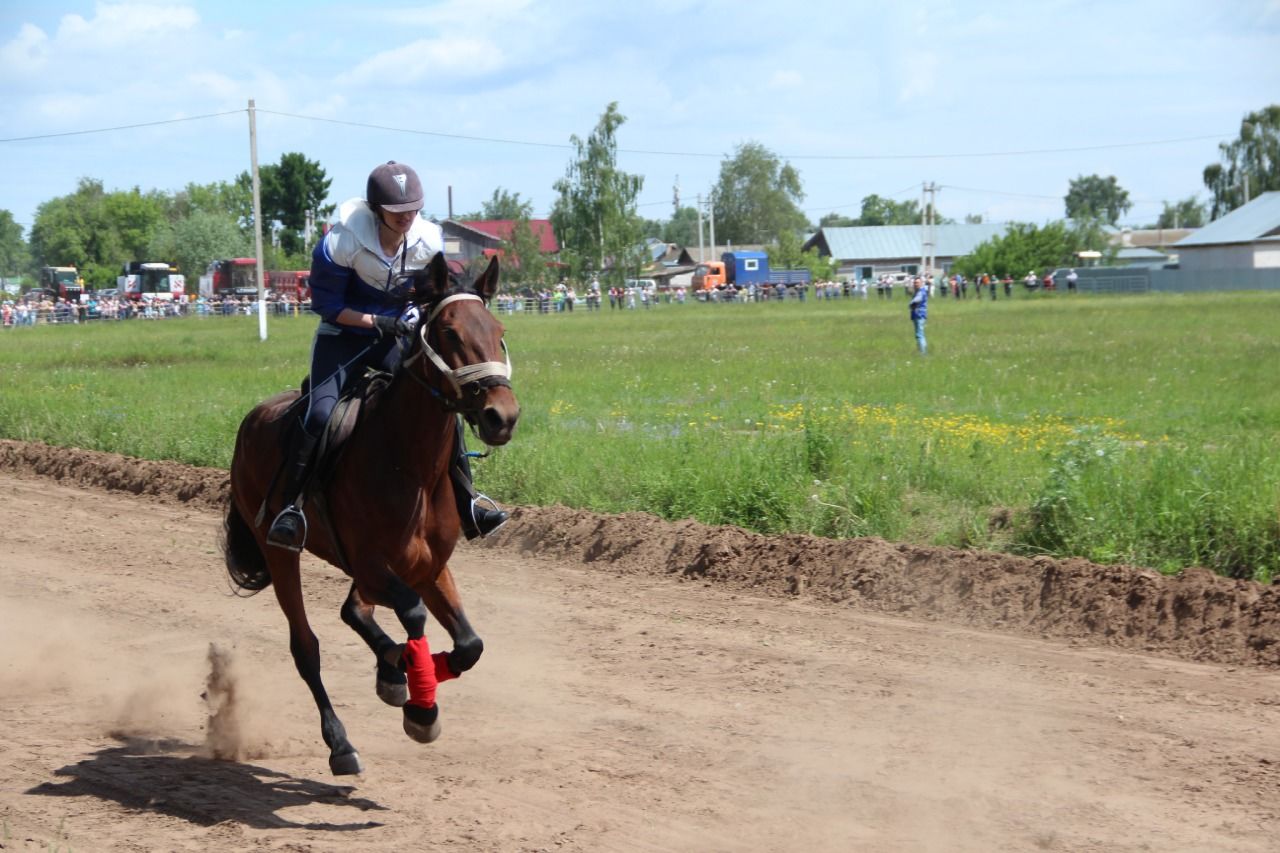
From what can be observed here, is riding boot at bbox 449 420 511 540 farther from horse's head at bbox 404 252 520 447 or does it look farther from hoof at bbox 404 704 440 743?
hoof at bbox 404 704 440 743

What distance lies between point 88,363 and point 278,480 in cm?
3286

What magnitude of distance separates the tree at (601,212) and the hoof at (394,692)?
94.4 m

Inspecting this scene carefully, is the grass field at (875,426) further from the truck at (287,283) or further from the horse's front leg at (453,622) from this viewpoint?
the truck at (287,283)

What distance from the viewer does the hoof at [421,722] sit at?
20.9 feet

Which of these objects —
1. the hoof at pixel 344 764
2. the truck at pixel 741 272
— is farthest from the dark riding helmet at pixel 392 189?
the truck at pixel 741 272

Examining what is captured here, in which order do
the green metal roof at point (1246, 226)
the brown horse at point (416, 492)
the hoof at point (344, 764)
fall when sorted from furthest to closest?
the green metal roof at point (1246, 226), the hoof at point (344, 764), the brown horse at point (416, 492)

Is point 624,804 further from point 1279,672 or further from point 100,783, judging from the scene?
point 1279,672

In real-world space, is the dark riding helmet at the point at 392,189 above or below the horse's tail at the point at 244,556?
above

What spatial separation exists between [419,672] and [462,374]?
1.55 m

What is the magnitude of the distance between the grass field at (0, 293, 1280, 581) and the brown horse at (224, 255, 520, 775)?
5.58m

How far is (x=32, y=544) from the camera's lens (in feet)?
43.3

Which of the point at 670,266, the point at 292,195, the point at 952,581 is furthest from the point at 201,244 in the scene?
the point at 952,581

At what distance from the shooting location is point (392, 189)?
21.8 ft

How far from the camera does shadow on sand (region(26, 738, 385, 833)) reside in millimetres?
6250
